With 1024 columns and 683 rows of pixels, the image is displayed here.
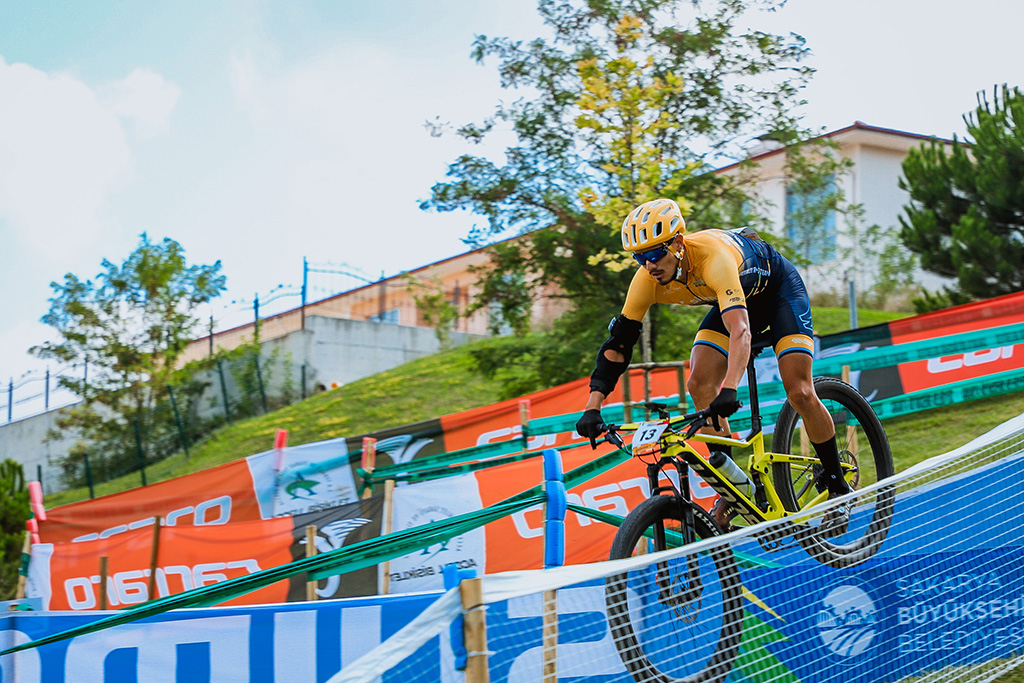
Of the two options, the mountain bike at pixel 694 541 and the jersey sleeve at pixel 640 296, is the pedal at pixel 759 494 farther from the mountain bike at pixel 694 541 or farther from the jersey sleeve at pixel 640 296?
the jersey sleeve at pixel 640 296

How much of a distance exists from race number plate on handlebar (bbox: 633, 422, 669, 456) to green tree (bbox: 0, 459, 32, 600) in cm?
1090

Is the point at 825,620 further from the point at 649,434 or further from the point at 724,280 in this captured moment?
the point at 724,280

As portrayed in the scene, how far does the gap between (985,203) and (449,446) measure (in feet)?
33.9

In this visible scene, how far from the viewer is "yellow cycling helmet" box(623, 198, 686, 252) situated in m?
4.70

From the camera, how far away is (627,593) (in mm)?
3848

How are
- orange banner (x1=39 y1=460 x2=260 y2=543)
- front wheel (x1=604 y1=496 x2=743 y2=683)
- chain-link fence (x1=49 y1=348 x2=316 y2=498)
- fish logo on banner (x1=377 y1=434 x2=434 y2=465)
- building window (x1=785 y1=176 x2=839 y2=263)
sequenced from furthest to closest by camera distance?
1. chain-link fence (x1=49 y1=348 x2=316 y2=498)
2. building window (x1=785 y1=176 x2=839 y2=263)
3. orange banner (x1=39 y1=460 x2=260 y2=543)
4. fish logo on banner (x1=377 y1=434 x2=434 y2=465)
5. front wheel (x1=604 y1=496 x2=743 y2=683)

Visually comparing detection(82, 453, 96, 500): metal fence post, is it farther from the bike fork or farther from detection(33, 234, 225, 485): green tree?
the bike fork

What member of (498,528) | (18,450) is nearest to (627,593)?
(498,528)

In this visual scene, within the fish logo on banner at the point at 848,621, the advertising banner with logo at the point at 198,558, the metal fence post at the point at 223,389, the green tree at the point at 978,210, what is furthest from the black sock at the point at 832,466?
the metal fence post at the point at 223,389

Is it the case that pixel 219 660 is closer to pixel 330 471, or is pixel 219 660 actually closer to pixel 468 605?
pixel 468 605

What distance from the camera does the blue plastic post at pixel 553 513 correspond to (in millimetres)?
4145

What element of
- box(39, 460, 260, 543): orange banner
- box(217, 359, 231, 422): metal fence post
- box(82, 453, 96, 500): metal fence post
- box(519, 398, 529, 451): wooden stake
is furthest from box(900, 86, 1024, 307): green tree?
box(82, 453, 96, 500): metal fence post

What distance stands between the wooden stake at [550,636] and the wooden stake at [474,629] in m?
0.56

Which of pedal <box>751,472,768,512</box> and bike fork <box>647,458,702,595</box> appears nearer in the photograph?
bike fork <box>647,458,702,595</box>
